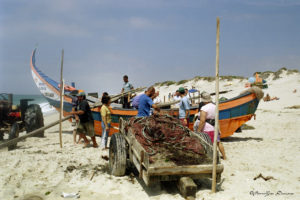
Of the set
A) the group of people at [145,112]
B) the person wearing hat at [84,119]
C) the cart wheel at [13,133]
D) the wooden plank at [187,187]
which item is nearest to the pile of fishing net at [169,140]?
the wooden plank at [187,187]

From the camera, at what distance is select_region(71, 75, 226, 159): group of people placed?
18.0 feet

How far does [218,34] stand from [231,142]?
5.52 meters

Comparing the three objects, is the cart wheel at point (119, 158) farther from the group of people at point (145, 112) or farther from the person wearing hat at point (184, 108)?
the person wearing hat at point (184, 108)

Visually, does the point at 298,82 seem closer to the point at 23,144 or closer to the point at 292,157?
the point at 292,157

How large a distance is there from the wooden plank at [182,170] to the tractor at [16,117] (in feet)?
17.7

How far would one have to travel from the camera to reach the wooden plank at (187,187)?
364 centimetres

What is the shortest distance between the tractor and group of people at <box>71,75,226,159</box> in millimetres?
1537

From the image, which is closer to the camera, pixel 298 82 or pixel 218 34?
pixel 218 34

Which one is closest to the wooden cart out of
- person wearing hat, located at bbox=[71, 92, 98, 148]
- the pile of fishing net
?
the pile of fishing net

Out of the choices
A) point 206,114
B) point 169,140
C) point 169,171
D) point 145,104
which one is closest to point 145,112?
point 145,104

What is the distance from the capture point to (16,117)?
8.02m

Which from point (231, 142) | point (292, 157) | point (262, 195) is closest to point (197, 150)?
point (262, 195)

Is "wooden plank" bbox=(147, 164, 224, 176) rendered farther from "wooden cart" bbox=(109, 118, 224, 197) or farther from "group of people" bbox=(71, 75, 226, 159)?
"group of people" bbox=(71, 75, 226, 159)

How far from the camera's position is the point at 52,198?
391 centimetres
